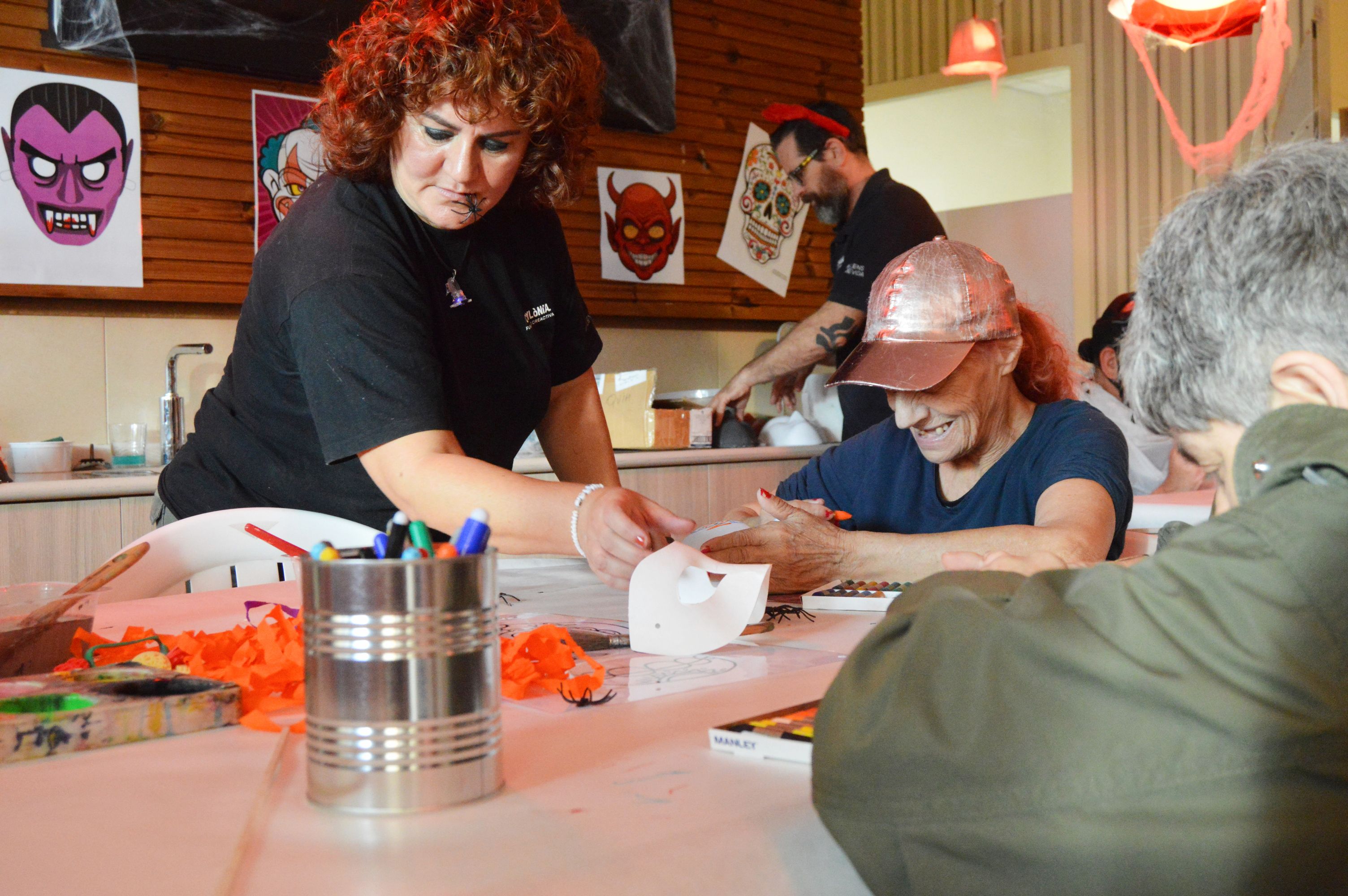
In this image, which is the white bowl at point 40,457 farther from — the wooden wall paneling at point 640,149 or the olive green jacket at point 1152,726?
the olive green jacket at point 1152,726

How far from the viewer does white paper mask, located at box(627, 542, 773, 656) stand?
1.06 meters

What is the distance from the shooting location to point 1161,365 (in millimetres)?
693

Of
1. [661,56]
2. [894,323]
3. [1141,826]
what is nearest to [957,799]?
[1141,826]

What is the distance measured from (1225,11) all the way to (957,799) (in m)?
3.15

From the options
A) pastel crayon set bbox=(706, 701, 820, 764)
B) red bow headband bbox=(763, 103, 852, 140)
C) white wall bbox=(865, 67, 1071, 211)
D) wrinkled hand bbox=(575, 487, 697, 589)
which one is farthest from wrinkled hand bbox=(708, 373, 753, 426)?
white wall bbox=(865, 67, 1071, 211)

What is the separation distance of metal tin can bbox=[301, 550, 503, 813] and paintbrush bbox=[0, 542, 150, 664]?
0.46 meters

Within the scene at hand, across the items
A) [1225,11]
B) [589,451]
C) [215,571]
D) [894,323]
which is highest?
[1225,11]

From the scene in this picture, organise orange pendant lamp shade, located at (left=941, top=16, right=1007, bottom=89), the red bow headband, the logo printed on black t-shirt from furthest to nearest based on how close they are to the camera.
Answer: orange pendant lamp shade, located at (left=941, top=16, right=1007, bottom=89), the red bow headband, the logo printed on black t-shirt

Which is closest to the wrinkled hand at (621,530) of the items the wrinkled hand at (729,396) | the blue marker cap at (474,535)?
the blue marker cap at (474,535)

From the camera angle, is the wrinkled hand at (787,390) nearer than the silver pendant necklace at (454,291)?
No

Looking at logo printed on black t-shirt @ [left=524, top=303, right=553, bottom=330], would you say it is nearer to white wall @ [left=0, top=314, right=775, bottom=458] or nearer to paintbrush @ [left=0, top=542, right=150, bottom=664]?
paintbrush @ [left=0, top=542, right=150, bottom=664]

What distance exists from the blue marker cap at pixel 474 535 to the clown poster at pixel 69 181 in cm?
277

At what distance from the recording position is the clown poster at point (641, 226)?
3898 mm

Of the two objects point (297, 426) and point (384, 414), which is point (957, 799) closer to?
point (384, 414)
